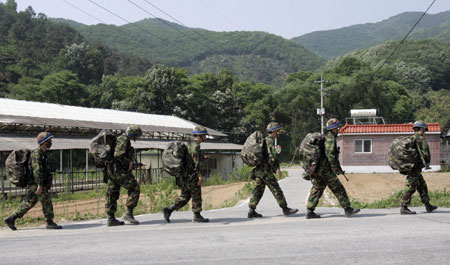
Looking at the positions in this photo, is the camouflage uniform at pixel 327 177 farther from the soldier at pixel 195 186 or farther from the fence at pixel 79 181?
the fence at pixel 79 181

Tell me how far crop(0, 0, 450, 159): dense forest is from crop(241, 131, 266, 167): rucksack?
4080cm

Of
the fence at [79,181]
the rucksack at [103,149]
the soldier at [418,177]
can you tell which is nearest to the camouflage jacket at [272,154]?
the soldier at [418,177]

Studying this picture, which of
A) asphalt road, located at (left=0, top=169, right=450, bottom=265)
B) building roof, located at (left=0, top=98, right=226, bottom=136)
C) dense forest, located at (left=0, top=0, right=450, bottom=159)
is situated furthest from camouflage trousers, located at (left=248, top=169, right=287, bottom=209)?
dense forest, located at (left=0, top=0, right=450, bottom=159)

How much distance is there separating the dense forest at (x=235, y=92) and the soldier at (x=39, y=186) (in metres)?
42.3

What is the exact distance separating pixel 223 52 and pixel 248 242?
18997 cm

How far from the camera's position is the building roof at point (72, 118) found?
27.9m

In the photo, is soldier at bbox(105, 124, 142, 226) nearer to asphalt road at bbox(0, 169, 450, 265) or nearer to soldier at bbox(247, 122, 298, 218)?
asphalt road at bbox(0, 169, 450, 265)

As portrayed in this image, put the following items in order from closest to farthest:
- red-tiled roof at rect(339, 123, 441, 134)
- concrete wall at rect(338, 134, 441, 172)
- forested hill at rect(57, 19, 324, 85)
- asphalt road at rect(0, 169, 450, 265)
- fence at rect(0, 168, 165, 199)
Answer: asphalt road at rect(0, 169, 450, 265)
fence at rect(0, 168, 165, 199)
red-tiled roof at rect(339, 123, 441, 134)
concrete wall at rect(338, 134, 441, 172)
forested hill at rect(57, 19, 324, 85)

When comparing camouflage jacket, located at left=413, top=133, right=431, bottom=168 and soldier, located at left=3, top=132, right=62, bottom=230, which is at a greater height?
camouflage jacket, located at left=413, top=133, right=431, bottom=168

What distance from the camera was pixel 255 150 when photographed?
862 cm

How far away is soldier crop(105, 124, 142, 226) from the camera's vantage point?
330 inches

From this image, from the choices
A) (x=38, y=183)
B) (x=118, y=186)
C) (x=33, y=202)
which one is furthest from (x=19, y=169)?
(x=118, y=186)

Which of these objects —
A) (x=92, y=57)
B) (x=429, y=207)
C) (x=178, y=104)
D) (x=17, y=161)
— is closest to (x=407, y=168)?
(x=429, y=207)

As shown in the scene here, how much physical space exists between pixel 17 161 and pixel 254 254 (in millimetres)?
5311
